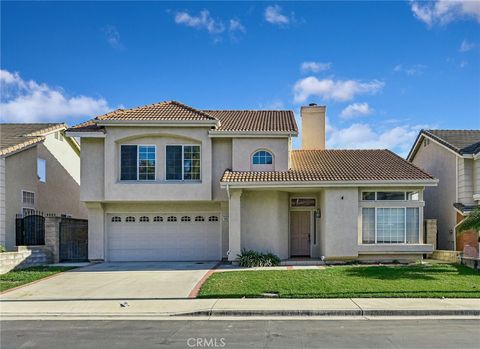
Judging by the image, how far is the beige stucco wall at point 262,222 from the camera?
19.1m

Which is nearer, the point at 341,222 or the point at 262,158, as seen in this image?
the point at 341,222

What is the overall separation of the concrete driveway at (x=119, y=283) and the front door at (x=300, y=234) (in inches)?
161

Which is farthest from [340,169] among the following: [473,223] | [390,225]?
[473,223]

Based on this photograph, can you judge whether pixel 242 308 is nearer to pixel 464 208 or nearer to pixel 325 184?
pixel 325 184

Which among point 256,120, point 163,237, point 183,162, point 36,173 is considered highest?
point 256,120

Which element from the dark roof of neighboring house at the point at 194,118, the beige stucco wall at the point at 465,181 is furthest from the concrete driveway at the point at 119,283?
the beige stucco wall at the point at 465,181

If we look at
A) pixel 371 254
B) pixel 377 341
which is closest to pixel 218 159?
pixel 371 254

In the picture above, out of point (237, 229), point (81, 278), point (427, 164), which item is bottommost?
point (81, 278)

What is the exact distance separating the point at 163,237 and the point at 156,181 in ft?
8.95

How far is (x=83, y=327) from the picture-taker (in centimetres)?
977

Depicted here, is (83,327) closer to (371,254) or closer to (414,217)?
(371,254)

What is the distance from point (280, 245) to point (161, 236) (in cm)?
543

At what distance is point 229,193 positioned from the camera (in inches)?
725

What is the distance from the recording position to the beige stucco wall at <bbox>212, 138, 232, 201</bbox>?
65.4 feet
